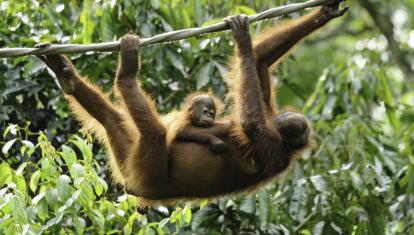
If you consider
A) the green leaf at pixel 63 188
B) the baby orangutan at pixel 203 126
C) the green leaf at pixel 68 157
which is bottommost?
the green leaf at pixel 63 188

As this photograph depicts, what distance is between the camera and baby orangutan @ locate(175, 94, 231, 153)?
5625 millimetres

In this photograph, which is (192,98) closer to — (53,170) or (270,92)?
(270,92)

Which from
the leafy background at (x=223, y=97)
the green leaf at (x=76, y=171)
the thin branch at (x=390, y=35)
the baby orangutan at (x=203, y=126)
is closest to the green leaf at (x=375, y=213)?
the leafy background at (x=223, y=97)

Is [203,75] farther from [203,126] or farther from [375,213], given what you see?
[375,213]

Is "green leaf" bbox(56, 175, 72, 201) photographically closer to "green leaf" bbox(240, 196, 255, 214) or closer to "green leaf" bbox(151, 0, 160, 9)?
"green leaf" bbox(240, 196, 255, 214)

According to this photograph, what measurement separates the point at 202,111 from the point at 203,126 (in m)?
0.11

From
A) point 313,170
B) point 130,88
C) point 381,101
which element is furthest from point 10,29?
point 381,101

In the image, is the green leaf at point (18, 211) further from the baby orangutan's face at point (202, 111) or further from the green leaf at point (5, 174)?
the baby orangutan's face at point (202, 111)

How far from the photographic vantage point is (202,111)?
5703mm

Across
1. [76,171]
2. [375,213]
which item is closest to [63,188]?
[76,171]

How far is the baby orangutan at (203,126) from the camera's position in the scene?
562 centimetres

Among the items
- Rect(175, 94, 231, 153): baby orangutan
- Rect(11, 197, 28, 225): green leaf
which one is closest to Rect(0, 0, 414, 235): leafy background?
Rect(175, 94, 231, 153): baby orangutan

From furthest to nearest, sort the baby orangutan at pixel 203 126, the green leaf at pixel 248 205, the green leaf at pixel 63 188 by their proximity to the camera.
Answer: the green leaf at pixel 248 205
the baby orangutan at pixel 203 126
the green leaf at pixel 63 188

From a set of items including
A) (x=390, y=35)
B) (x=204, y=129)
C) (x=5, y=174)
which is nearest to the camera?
(x=5, y=174)
